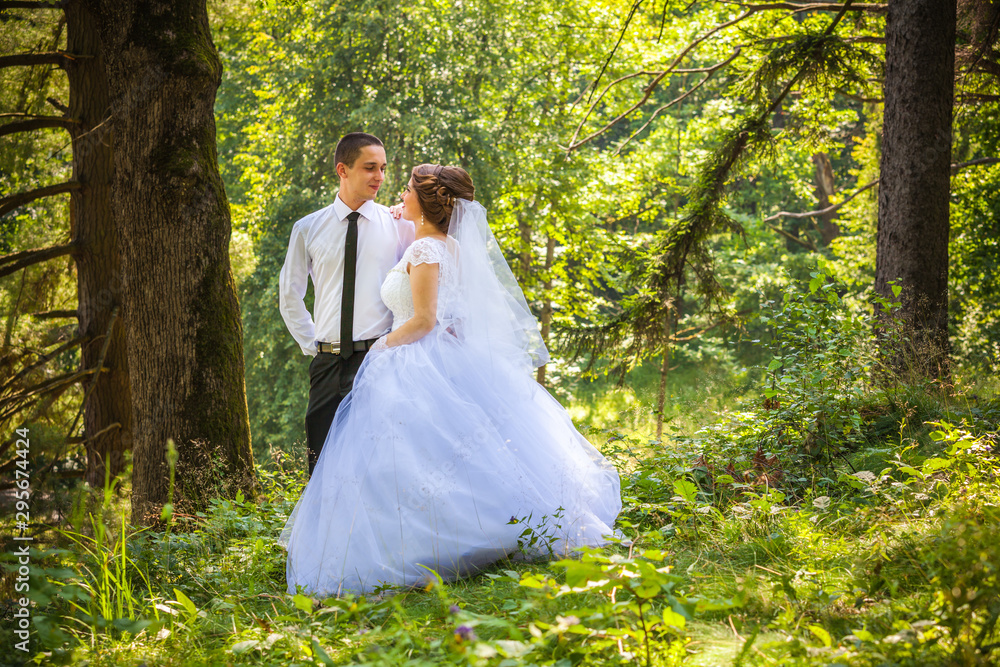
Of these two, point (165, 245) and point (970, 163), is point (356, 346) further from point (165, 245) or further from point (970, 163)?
point (970, 163)

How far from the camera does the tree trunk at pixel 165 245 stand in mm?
4332

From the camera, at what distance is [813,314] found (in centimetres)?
441

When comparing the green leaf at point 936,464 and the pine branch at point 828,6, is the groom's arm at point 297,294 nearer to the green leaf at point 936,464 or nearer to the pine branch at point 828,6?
the green leaf at point 936,464

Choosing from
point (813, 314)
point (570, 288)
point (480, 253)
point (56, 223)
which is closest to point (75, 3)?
point (56, 223)

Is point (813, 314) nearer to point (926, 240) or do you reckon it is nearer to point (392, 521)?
point (926, 240)

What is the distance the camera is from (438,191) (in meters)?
3.90

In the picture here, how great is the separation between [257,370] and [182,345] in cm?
1097

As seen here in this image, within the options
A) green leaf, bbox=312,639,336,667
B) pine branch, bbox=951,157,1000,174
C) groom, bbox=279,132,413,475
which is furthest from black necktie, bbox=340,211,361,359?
pine branch, bbox=951,157,1000,174

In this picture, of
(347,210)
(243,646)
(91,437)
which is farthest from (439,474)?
(91,437)

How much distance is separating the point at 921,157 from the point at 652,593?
512 cm

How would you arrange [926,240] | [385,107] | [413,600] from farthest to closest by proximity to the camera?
1. [385,107]
2. [926,240]
3. [413,600]

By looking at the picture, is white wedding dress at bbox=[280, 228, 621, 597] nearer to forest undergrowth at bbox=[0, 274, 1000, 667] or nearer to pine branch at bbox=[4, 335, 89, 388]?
forest undergrowth at bbox=[0, 274, 1000, 667]

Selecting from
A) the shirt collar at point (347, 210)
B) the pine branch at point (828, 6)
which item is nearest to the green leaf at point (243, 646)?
the shirt collar at point (347, 210)

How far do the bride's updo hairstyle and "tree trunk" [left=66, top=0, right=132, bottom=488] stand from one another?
11.6 feet
